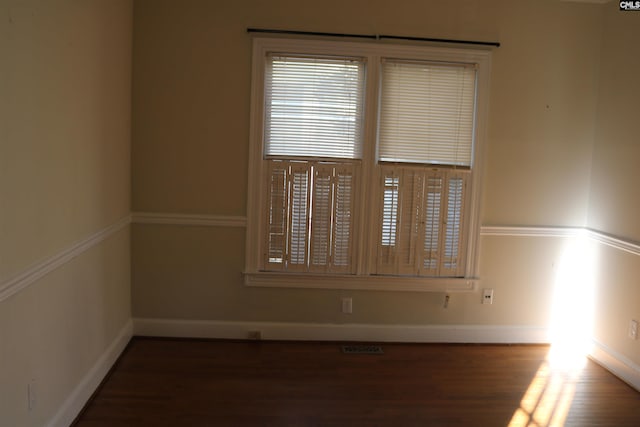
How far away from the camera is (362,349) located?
3832mm

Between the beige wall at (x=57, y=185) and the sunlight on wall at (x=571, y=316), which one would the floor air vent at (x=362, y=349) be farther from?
the beige wall at (x=57, y=185)

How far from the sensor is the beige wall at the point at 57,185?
78.1 inches

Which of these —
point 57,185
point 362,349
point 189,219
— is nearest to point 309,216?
point 189,219

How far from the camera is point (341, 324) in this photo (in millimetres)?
3959

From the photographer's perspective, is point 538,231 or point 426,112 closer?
point 426,112

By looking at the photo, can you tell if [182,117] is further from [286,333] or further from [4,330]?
[4,330]

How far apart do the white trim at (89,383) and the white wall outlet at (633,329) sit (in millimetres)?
3310

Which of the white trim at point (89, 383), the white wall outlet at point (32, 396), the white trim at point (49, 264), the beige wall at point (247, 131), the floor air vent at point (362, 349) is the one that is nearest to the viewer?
the white trim at point (49, 264)

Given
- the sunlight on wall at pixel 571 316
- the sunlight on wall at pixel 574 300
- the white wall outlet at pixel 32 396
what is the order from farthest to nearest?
the sunlight on wall at pixel 574 300 → the sunlight on wall at pixel 571 316 → the white wall outlet at pixel 32 396

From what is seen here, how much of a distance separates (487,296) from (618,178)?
4.01ft

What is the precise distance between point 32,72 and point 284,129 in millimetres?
1864

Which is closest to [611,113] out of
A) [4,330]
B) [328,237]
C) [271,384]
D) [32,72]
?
[328,237]

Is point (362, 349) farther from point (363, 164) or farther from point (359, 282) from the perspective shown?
point (363, 164)

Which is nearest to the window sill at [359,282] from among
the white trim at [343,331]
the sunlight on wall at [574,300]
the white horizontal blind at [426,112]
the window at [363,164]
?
the window at [363,164]
